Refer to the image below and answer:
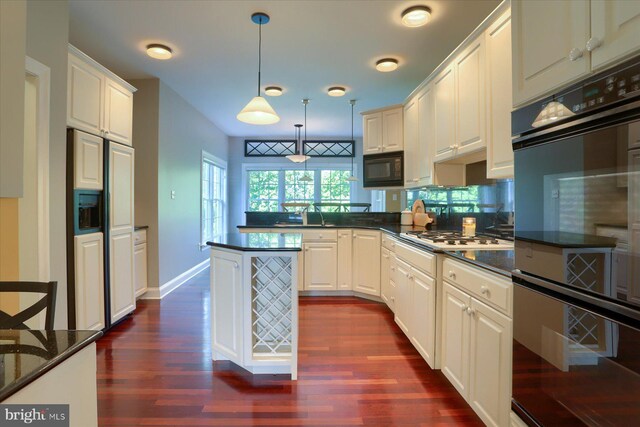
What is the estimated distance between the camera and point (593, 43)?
0.87 meters

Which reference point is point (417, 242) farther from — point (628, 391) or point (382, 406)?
point (628, 391)

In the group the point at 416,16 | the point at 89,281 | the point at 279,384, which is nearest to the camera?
the point at 279,384

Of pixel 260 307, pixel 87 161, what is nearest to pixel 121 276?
pixel 87 161

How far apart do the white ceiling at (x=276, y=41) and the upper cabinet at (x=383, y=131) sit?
1.44 ft

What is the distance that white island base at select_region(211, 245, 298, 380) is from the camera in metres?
2.16

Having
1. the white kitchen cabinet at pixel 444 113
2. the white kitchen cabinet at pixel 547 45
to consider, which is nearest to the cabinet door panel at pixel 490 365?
the white kitchen cabinet at pixel 547 45

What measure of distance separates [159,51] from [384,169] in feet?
8.70

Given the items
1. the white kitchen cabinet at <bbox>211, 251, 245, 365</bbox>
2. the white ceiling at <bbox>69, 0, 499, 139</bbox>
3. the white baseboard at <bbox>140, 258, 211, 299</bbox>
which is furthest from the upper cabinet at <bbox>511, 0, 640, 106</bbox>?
the white baseboard at <bbox>140, 258, 211, 299</bbox>

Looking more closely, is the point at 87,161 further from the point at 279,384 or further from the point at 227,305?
the point at 279,384

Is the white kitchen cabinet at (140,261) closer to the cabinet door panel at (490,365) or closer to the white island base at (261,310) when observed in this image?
the white island base at (261,310)

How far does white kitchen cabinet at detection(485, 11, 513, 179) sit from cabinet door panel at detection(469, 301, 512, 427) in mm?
871

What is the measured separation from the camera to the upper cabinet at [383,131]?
3943 millimetres

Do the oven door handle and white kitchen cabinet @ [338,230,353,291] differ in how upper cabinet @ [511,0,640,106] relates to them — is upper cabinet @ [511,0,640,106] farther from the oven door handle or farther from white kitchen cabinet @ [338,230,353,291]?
white kitchen cabinet @ [338,230,353,291]

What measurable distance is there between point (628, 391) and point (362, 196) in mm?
7100
